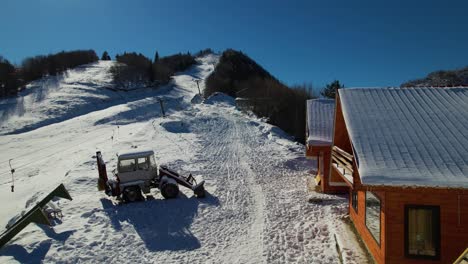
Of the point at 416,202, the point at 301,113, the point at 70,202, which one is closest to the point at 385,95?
the point at 416,202

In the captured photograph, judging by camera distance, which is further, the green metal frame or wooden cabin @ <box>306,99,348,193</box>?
wooden cabin @ <box>306,99,348,193</box>

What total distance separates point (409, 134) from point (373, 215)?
106 inches

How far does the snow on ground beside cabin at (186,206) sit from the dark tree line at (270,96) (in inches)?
383

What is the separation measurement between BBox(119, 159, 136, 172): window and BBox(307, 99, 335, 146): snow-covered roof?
8780 mm

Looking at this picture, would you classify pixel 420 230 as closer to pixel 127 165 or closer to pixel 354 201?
pixel 354 201

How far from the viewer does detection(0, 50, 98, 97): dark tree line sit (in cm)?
6066

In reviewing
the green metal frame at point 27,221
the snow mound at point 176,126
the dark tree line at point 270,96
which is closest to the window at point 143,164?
the green metal frame at point 27,221

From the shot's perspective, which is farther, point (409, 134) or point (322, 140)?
point (322, 140)

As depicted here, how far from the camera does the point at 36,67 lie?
71.9 metres

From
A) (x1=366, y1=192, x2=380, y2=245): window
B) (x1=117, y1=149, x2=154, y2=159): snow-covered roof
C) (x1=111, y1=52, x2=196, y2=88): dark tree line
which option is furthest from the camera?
(x1=111, y1=52, x2=196, y2=88): dark tree line

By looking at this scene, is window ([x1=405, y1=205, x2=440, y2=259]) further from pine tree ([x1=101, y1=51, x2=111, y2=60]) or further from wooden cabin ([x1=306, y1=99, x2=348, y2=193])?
pine tree ([x1=101, y1=51, x2=111, y2=60])

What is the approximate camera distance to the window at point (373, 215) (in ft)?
33.2

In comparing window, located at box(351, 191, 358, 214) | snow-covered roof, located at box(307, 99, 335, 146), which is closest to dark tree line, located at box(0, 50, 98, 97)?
snow-covered roof, located at box(307, 99, 335, 146)

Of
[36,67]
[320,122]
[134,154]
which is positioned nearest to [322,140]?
[320,122]
